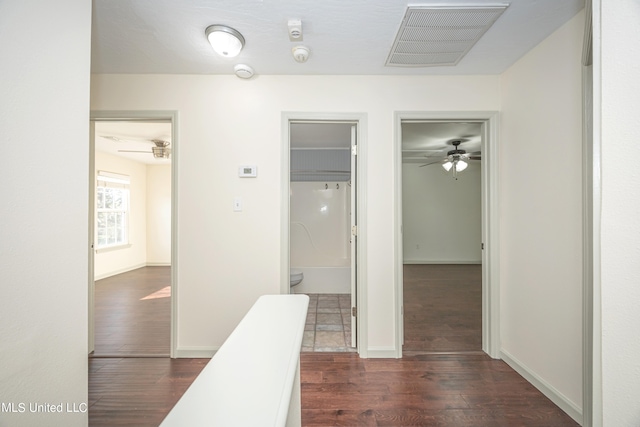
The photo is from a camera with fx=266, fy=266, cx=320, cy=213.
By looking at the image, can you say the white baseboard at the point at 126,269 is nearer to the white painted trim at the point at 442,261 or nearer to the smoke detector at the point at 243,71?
the smoke detector at the point at 243,71

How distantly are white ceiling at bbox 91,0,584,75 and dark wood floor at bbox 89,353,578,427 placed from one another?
235 centimetres

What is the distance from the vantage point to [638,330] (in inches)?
25.2

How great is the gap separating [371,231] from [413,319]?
1.48m

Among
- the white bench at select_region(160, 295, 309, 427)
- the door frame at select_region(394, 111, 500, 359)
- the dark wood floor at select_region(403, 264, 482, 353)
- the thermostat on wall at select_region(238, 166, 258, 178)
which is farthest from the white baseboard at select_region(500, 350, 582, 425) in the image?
the thermostat on wall at select_region(238, 166, 258, 178)

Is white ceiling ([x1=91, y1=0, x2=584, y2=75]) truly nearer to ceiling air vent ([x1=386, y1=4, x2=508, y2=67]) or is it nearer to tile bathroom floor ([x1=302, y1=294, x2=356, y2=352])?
ceiling air vent ([x1=386, y1=4, x2=508, y2=67])

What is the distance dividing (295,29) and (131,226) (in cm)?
579

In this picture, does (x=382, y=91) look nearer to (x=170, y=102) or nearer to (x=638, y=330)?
(x=170, y=102)

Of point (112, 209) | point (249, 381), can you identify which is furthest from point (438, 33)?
point (112, 209)

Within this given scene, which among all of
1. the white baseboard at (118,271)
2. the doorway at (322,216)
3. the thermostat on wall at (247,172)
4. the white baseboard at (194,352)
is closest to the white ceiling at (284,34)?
the thermostat on wall at (247,172)

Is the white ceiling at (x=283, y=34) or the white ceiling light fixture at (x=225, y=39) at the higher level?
the white ceiling at (x=283, y=34)

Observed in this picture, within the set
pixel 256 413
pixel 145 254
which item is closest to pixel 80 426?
pixel 256 413

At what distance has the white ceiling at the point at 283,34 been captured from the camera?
150 centimetres

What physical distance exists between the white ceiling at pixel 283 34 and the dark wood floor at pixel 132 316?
2.37 metres

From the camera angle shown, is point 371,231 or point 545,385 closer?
point 545,385
